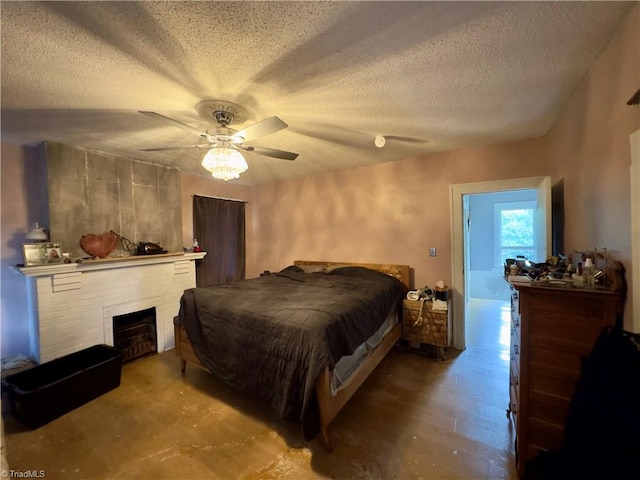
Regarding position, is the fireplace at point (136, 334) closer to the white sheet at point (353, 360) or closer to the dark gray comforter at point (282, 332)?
the dark gray comforter at point (282, 332)

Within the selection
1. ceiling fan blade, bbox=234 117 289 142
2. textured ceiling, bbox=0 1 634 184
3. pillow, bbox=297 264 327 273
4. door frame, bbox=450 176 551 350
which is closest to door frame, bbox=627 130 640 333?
textured ceiling, bbox=0 1 634 184

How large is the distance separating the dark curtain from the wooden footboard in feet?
4.48

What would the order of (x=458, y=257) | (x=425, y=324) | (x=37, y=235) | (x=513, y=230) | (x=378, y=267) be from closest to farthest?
(x=37, y=235), (x=425, y=324), (x=458, y=257), (x=378, y=267), (x=513, y=230)

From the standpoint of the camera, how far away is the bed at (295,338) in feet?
5.82

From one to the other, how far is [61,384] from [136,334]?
1.10 metres

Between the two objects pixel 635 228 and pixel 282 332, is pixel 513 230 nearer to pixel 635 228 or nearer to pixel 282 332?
pixel 635 228

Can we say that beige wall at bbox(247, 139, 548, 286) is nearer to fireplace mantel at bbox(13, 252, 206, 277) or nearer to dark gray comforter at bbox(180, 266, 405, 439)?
dark gray comforter at bbox(180, 266, 405, 439)

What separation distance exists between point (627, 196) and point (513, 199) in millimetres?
5180

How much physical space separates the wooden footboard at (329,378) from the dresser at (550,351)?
1050 mm

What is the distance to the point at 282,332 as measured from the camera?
192 centimetres

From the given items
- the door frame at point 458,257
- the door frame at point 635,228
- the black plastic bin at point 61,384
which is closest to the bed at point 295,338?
the black plastic bin at point 61,384

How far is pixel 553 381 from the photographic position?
143 cm

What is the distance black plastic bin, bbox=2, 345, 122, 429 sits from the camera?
6.65ft

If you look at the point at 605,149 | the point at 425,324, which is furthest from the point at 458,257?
the point at 605,149
